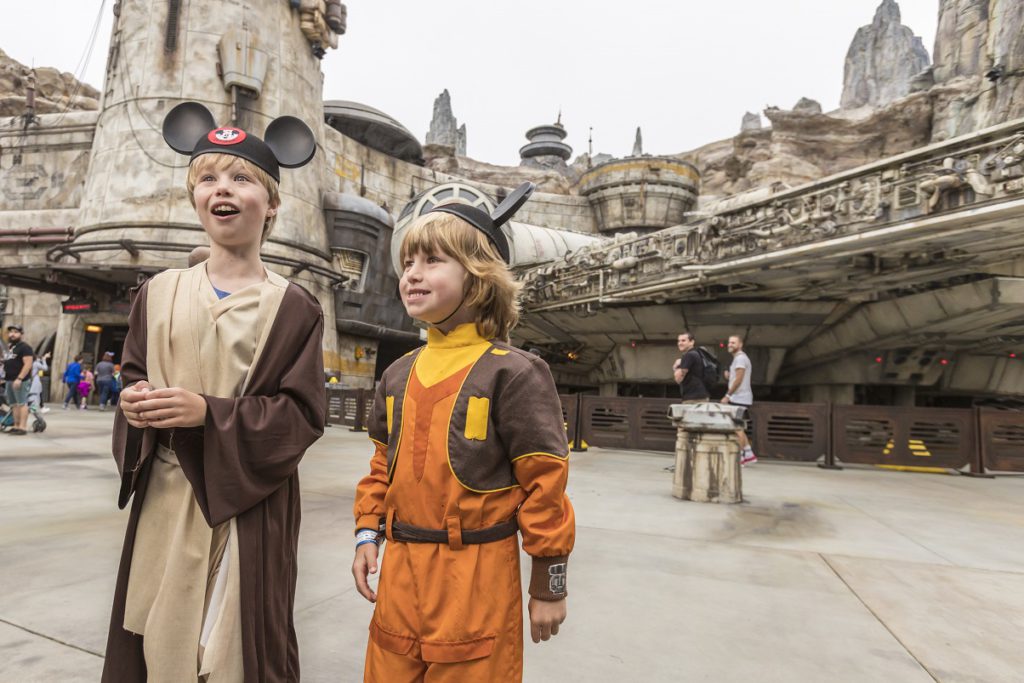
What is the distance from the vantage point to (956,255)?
9.07 meters

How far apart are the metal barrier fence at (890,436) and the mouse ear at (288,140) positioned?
9.41 m

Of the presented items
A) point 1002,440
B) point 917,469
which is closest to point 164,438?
point 917,469

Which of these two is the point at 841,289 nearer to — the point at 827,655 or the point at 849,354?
the point at 849,354

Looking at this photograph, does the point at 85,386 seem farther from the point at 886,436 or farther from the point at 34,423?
the point at 886,436

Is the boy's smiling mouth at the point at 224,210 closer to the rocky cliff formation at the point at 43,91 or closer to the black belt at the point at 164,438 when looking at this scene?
the black belt at the point at 164,438

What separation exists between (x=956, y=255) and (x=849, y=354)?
5264 mm

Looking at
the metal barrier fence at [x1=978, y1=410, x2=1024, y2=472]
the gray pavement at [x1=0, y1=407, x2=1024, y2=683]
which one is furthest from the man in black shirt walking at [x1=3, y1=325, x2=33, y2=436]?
the metal barrier fence at [x1=978, y1=410, x2=1024, y2=472]

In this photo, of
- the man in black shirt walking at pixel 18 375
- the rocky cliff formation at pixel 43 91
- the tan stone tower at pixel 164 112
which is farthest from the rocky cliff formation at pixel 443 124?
the man in black shirt walking at pixel 18 375

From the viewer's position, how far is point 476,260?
1562 millimetres

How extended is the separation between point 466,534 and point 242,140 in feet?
4.43

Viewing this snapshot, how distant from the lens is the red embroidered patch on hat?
5.44 feet

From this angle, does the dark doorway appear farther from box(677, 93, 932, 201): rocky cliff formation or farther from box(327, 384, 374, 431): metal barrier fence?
box(677, 93, 932, 201): rocky cliff formation

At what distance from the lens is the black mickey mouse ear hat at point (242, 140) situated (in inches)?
65.3

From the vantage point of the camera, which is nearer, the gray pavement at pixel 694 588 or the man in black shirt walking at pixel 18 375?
the gray pavement at pixel 694 588
